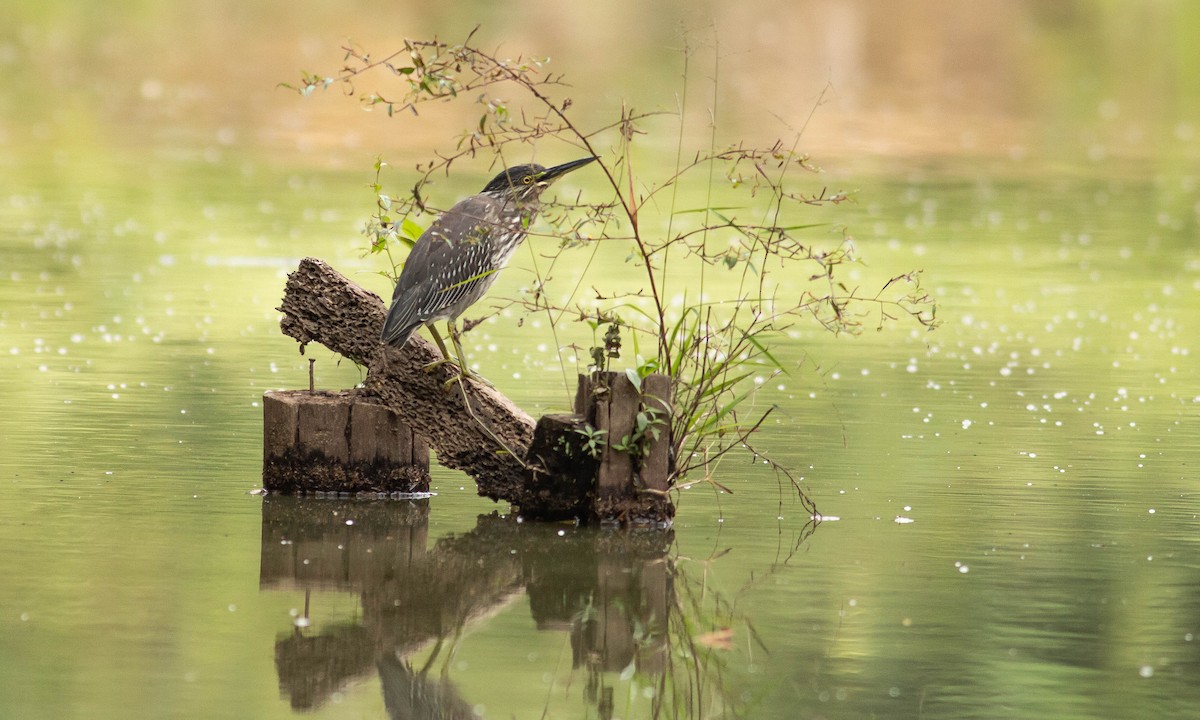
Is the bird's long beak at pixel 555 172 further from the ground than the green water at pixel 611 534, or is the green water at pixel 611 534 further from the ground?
the bird's long beak at pixel 555 172

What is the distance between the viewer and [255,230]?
21266 mm

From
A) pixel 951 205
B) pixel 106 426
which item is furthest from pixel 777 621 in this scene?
pixel 951 205

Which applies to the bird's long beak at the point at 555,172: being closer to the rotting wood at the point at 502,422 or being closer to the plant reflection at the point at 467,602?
the rotting wood at the point at 502,422

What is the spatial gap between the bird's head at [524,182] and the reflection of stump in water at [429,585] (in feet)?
5.08

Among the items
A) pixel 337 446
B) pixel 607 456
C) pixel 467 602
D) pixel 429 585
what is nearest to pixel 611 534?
pixel 607 456

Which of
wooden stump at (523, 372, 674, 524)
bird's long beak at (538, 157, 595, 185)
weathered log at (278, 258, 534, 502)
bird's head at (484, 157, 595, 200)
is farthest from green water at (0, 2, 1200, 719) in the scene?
bird's head at (484, 157, 595, 200)

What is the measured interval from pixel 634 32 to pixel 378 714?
4354 cm

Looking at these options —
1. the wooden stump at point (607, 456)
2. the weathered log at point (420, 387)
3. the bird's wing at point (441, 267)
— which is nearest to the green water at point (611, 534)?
the wooden stump at point (607, 456)

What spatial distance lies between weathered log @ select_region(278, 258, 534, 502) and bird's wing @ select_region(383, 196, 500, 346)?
0.46 feet

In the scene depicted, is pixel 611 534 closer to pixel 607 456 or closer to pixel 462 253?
pixel 607 456

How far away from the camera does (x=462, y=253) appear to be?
8.94 meters

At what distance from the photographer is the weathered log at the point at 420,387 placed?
28.4 feet

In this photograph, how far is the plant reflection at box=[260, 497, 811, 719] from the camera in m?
6.22

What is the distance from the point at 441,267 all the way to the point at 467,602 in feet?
6.98
